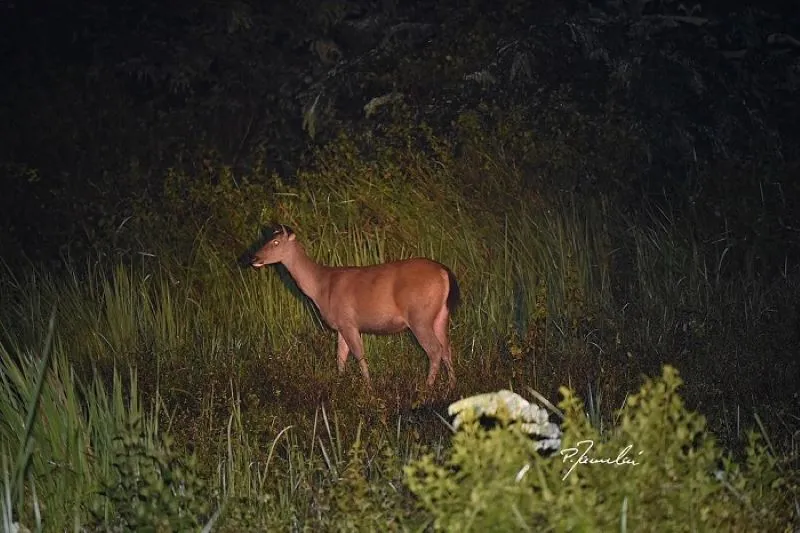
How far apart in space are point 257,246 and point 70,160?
160 inches

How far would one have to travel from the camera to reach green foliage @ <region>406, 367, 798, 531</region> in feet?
13.6

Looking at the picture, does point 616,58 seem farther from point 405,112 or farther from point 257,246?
point 257,246

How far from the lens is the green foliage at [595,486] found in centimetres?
413

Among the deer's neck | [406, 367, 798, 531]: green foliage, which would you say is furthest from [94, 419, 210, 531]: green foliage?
the deer's neck

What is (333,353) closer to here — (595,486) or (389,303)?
(389,303)

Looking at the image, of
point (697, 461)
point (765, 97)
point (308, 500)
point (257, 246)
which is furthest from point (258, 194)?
point (697, 461)

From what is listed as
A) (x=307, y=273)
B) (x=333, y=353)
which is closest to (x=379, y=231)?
(x=307, y=273)

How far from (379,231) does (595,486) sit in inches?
269

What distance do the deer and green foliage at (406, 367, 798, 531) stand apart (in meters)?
4.58

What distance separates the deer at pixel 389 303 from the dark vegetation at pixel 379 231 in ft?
0.72

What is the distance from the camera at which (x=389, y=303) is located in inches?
382

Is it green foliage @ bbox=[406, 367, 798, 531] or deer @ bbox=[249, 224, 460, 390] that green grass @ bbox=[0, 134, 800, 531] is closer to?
deer @ bbox=[249, 224, 460, 390]

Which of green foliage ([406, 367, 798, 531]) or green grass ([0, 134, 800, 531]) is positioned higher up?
green foliage ([406, 367, 798, 531])

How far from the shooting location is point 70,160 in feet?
47.9
